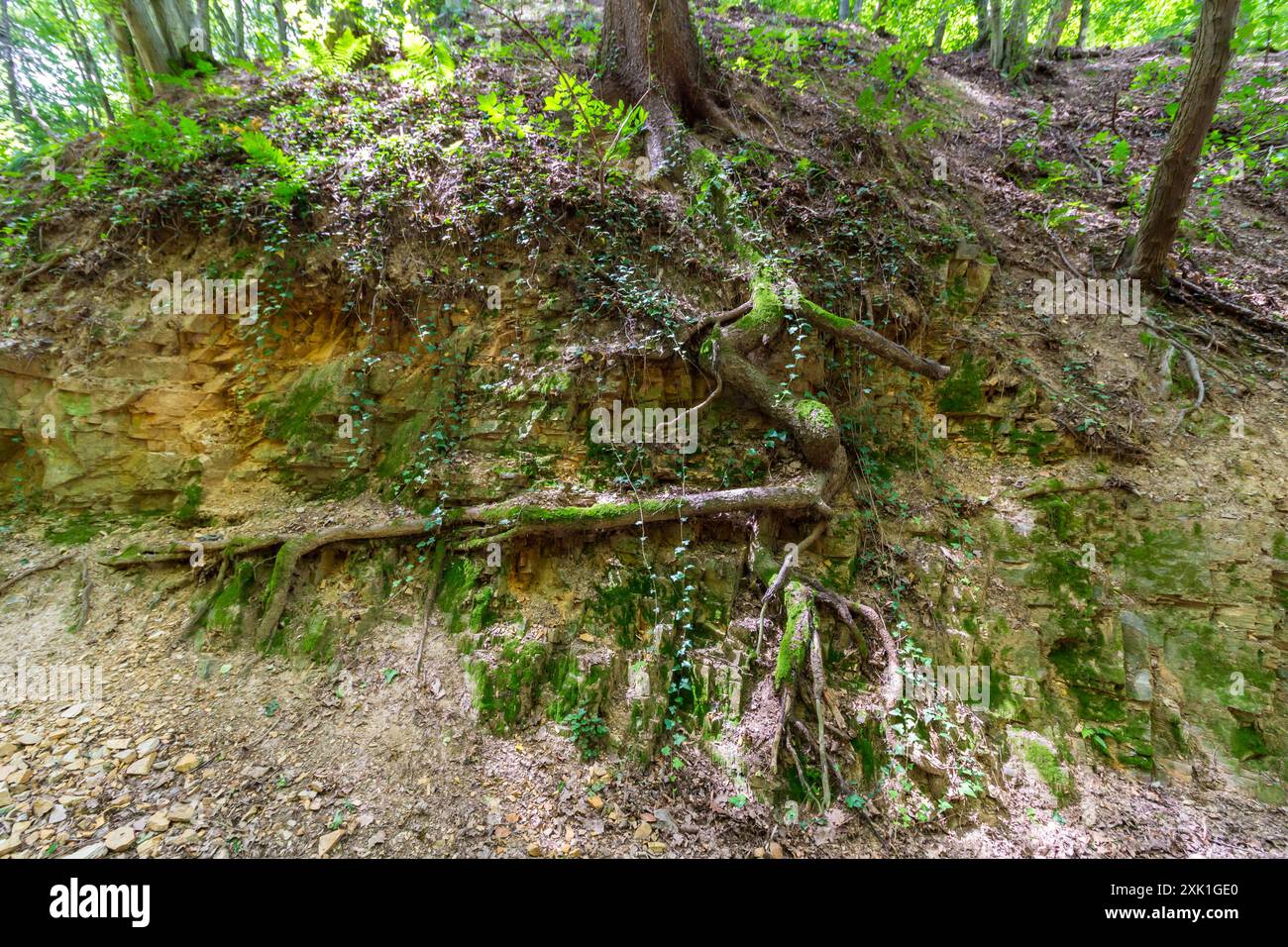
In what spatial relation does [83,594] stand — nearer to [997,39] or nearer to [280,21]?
[280,21]

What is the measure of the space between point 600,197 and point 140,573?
5.87 meters

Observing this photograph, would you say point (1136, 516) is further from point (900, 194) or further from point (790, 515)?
point (900, 194)

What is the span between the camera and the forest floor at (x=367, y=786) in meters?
2.96

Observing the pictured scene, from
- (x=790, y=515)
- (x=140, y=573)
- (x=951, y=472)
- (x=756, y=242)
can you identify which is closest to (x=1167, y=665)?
(x=951, y=472)

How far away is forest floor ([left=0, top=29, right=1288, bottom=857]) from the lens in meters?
2.96

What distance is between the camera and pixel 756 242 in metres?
5.07

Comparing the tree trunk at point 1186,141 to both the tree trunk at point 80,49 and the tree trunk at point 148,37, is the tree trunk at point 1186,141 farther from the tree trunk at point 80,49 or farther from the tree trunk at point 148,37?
the tree trunk at point 80,49

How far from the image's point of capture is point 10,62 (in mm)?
11266

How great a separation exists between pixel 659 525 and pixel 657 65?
6311 mm

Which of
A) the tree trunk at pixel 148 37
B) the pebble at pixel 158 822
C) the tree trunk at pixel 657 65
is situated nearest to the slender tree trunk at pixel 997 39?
the tree trunk at pixel 657 65

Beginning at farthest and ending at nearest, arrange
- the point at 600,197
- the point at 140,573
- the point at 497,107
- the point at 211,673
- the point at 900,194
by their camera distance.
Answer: the point at 900,194
the point at 600,197
the point at 497,107
the point at 140,573
the point at 211,673

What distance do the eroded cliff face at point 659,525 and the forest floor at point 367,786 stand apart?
206 mm

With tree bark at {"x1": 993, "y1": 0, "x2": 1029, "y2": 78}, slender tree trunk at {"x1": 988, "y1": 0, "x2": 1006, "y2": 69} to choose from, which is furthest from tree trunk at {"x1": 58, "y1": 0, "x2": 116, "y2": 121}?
tree bark at {"x1": 993, "y1": 0, "x2": 1029, "y2": 78}

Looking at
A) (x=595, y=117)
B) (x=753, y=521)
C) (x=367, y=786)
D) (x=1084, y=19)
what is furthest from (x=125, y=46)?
(x=1084, y=19)
